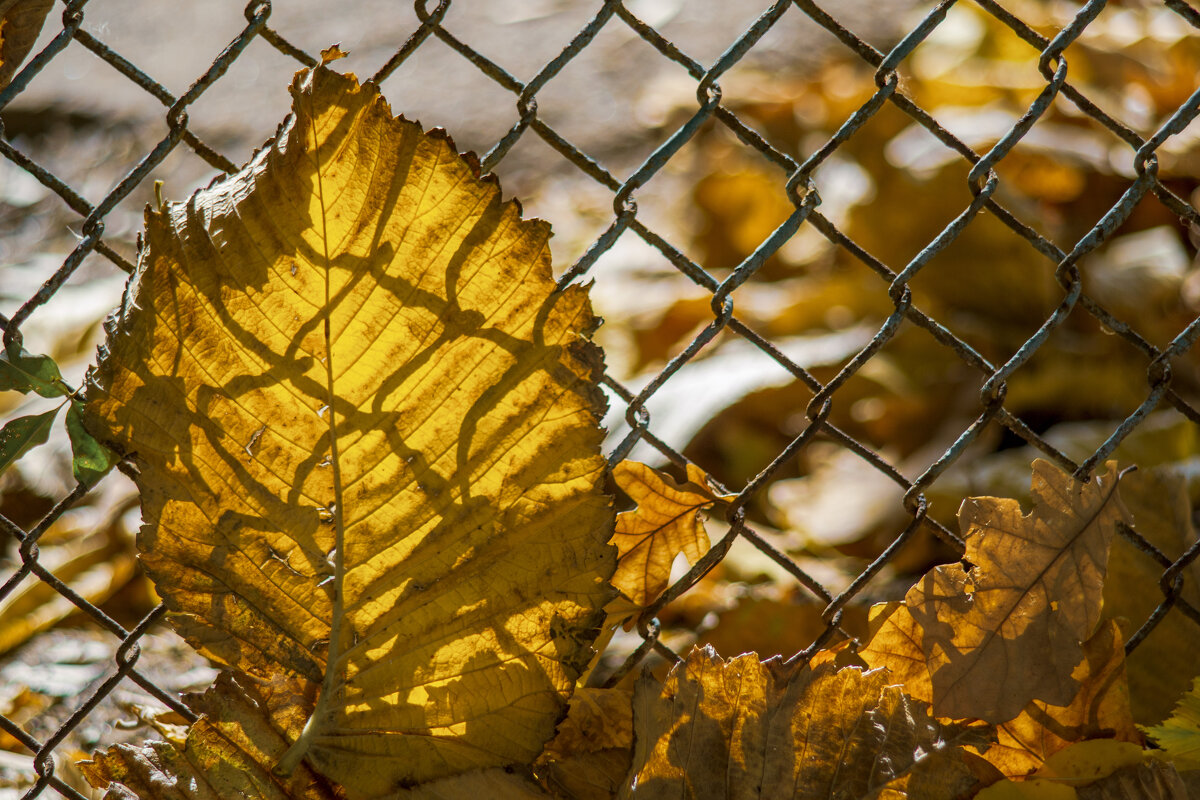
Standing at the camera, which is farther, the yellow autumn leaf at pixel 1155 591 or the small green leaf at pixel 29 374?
the yellow autumn leaf at pixel 1155 591

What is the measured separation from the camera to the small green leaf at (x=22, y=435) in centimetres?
97

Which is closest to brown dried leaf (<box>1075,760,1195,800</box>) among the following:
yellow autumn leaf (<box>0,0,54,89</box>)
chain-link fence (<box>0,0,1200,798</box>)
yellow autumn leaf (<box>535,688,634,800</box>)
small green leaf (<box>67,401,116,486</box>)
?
chain-link fence (<box>0,0,1200,798</box>)

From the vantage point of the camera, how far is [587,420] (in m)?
1.01

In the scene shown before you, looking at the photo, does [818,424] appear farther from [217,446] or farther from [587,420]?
[217,446]

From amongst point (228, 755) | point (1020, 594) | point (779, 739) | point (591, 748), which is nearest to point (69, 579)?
point (228, 755)

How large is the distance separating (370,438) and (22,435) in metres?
0.33

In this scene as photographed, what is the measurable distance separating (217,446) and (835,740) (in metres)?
0.70

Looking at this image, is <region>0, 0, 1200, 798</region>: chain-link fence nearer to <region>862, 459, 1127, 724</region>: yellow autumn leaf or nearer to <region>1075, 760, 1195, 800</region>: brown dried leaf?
<region>862, 459, 1127, 724</region>: yellow autumn leaf

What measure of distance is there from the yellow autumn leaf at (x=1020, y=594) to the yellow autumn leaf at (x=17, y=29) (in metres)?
1.06

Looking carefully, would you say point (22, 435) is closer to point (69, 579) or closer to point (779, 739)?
point (779, 739)

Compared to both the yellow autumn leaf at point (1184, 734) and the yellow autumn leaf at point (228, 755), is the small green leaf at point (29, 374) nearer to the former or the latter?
the yellow autumn leaf at point (228, 755)

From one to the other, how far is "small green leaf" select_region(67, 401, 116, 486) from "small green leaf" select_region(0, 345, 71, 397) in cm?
3

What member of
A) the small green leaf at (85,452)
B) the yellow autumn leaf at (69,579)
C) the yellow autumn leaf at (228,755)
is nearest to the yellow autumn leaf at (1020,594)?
the yellow autumn leaf at (228,755)

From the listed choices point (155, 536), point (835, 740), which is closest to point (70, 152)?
point (155, 536)
